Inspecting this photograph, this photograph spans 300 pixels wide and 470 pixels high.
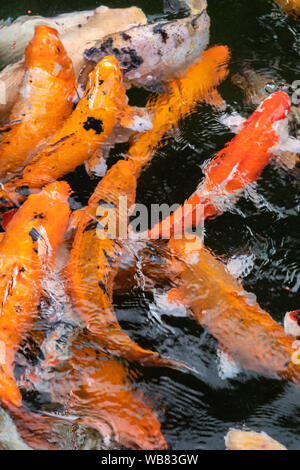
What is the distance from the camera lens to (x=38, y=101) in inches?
121

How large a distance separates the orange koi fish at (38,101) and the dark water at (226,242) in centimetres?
Answer: 42

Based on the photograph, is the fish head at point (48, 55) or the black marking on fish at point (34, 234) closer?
the black marking on fish at point (34, 234)

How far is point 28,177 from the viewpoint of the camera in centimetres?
271

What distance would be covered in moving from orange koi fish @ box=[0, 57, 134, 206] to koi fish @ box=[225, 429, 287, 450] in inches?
71.5

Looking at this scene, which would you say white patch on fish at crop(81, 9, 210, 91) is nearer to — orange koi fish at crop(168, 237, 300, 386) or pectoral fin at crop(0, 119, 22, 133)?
pectoral fin at crop(0, 119, 22, 133)

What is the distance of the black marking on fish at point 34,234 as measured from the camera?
2.41 metres

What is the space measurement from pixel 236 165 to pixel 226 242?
0.51 meters

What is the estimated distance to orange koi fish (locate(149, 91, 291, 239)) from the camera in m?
2.70

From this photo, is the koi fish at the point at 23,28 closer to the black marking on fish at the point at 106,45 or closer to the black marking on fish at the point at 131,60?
the black marking on fish at the point at 106,45

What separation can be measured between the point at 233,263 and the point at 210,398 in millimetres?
806

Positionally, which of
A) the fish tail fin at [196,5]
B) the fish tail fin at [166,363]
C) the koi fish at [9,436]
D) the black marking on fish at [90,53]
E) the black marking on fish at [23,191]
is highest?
the fish tail fin at [196,5]

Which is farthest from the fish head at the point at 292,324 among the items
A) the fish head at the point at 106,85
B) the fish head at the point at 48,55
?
the fish head at the point at 48,55

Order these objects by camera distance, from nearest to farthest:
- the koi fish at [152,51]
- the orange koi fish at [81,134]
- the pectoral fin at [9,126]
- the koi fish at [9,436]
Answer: the koi fish at [9,436]
the orange koi fish at [81,134]
the pectoral fin at [9,126]
the koi fish at [152,51]
